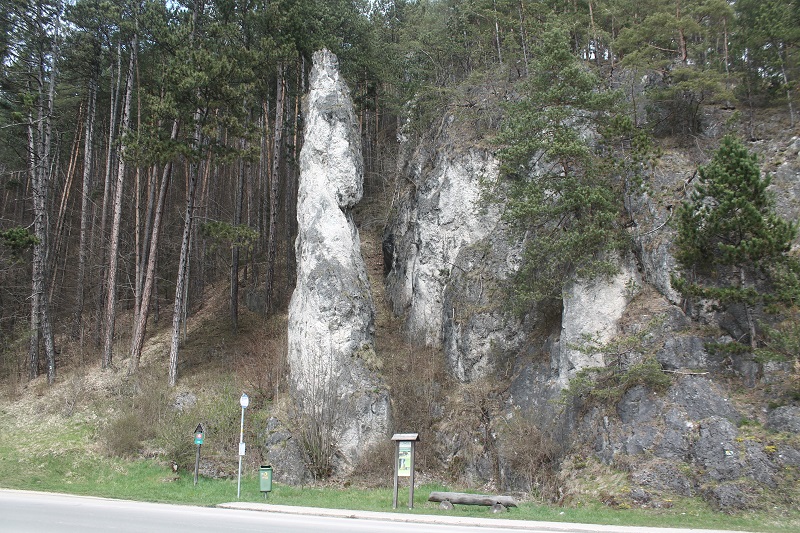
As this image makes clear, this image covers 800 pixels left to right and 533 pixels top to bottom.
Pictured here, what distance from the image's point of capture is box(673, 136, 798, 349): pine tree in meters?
13.2

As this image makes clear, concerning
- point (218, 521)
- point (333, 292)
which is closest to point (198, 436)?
point (218, 521)

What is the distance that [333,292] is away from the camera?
19969 millimetres

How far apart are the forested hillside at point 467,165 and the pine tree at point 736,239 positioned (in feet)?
0.19

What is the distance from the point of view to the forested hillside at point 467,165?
14977 millimetres

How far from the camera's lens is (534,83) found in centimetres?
1838

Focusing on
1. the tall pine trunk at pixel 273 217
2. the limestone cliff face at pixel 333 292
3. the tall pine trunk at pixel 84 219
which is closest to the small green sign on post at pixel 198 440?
the limestone cliff face at pixel 333 292

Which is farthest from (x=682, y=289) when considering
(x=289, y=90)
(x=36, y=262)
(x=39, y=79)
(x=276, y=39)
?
(x=39, y=79)

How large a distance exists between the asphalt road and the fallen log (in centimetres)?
161

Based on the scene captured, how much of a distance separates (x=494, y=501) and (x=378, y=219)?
58.7 ft

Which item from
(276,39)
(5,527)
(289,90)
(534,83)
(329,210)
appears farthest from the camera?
(289,90)

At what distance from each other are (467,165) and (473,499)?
45.3 feet

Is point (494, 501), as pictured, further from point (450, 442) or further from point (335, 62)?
point (335, 62)

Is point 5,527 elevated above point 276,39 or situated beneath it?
situated beneath

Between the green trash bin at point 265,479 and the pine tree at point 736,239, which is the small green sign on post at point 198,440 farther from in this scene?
the pine tree at point 736,239
